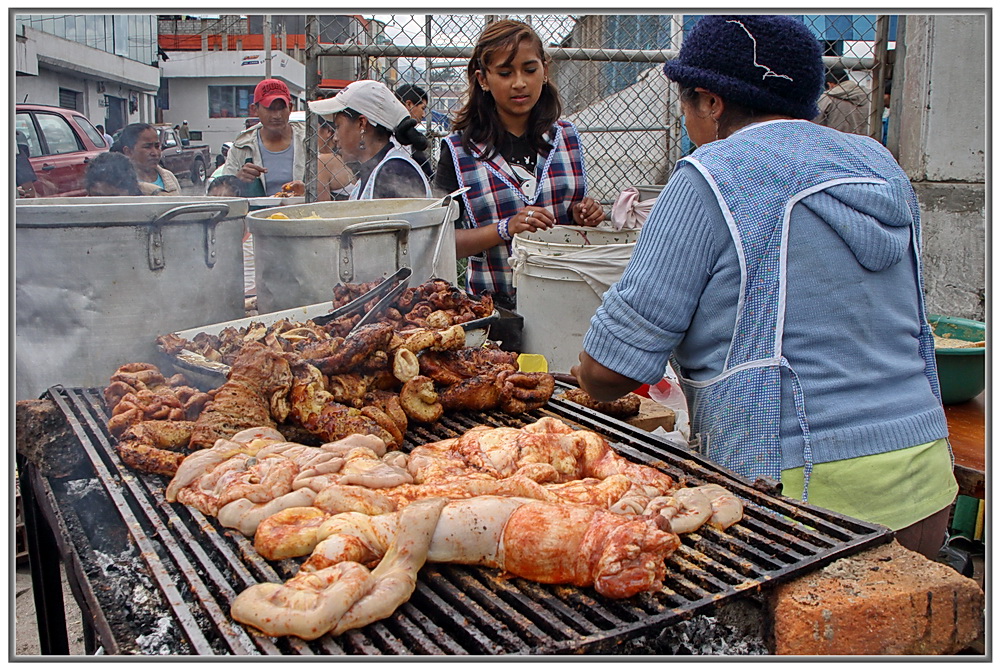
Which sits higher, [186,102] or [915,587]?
[186,102]

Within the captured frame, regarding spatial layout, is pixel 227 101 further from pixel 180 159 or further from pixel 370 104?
pixel 370 104

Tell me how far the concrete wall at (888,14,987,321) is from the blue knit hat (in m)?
4.48

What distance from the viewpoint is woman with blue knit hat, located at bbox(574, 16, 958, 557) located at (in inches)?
94.1

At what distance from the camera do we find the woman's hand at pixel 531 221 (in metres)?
4.86

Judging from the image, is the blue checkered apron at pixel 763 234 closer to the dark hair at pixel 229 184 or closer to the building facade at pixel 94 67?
the dark hair at pixel 229 184

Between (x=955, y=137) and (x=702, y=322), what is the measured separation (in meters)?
5.06

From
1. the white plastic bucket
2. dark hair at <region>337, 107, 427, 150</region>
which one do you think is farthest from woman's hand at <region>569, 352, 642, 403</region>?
dark hair at <region>337, 107, 427, 150</region>

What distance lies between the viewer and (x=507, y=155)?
538 cm

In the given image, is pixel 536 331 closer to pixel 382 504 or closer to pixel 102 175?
pixel 382 504

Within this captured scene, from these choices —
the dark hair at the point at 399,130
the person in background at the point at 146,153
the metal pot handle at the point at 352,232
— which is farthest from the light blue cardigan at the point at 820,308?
the person in background at the point at 146,153

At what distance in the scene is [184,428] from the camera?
106 inches

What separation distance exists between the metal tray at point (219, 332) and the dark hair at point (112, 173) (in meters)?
4.26

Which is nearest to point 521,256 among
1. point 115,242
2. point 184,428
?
point 115,242

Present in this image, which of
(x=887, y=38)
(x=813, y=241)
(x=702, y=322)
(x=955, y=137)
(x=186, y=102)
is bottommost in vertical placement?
(x=702, y=322)
